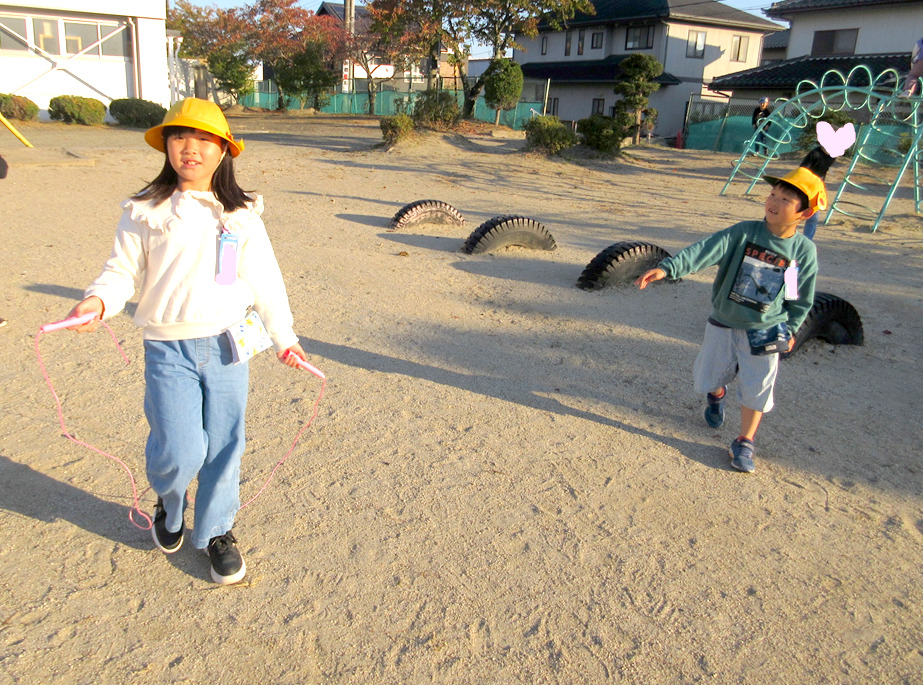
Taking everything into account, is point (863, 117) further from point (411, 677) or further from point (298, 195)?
point (411, 677)

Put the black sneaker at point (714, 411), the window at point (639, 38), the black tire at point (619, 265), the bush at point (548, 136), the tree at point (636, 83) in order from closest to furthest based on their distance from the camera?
the black sneaker at point (714, 411)
the black tire at point (619, 265)
the bush at point (548, 136)
the tree at point (636, 83)
the window at point (639, 38)

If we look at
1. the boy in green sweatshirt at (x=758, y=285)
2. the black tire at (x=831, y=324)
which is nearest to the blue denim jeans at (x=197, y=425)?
the boy in green sweatshirt at (x=758, y=285)

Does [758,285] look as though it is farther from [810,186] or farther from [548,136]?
[548,136]

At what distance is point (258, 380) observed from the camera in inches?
167

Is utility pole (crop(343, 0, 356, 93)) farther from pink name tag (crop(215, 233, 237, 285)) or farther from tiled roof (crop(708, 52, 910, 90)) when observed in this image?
pink name tag (crop(215, 233, 237, 285))

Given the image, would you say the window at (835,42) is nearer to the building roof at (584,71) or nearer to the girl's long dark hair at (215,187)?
the building roof at (584,71)

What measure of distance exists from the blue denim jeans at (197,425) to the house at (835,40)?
29.5 m

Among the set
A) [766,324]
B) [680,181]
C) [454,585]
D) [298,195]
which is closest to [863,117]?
[680,181]

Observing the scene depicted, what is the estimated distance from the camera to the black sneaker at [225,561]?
251cm

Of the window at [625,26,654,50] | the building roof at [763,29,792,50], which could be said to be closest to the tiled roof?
the window at [625,26,654,50]

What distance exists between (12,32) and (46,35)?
3.33 feet

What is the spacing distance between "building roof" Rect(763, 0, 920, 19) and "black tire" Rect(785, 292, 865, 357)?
89.7 feet

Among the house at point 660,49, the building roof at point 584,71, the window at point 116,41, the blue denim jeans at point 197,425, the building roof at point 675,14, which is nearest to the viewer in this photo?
the blue denim jeans at point 197,425

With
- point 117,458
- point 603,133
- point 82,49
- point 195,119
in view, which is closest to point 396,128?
point 603,133
